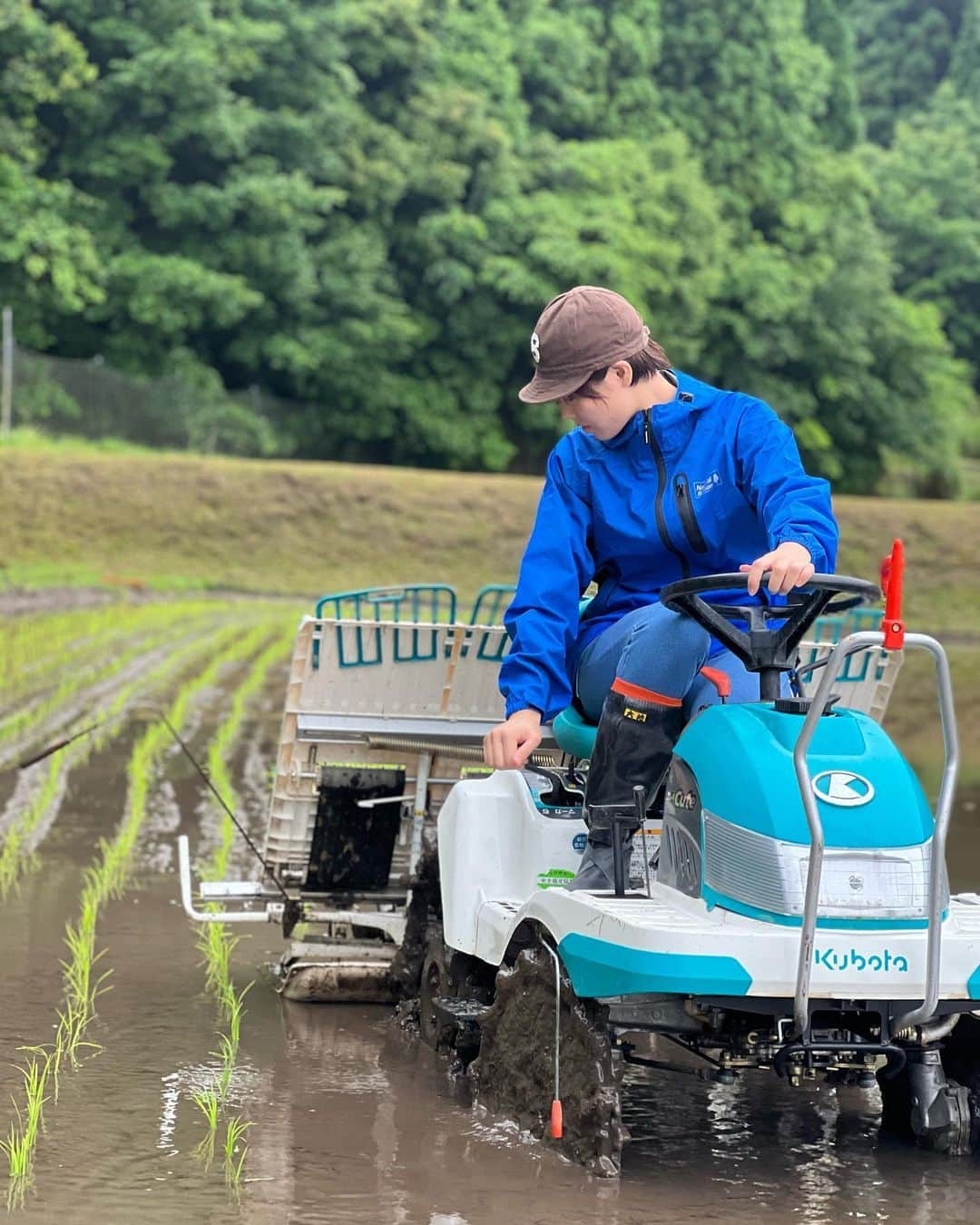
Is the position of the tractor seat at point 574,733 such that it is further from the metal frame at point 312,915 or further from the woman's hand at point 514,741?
the metal frame at point 312,915

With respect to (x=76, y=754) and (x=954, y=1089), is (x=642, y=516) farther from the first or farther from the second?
(x=76, y=754)

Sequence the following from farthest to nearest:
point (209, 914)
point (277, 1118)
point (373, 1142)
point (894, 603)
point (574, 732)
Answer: point (209, 914) < point (574, 732) < point (277, 1118) < point (373, 1142) < point (894, 603)

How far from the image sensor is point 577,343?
4.40 meters

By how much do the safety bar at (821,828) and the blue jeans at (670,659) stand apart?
0.48 meters

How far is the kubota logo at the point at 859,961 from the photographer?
3645 mm

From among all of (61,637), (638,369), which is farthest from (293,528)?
(638,369)

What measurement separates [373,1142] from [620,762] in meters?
0.97

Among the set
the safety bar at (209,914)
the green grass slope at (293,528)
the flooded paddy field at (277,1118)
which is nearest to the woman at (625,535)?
the flooded paddy field at (277,1118)

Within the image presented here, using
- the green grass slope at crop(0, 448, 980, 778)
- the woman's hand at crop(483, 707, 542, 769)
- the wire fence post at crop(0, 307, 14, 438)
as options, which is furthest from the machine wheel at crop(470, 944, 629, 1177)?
the wire fence post at crop(0, 307, 14, 438)

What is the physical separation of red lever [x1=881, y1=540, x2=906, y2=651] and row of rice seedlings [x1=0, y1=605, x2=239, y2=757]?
823 cm

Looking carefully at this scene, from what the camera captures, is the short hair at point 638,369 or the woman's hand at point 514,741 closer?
the woman's hand at point 514,741

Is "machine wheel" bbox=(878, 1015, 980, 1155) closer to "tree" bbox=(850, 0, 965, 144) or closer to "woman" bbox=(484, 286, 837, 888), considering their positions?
"woman" bbox=(484, 286, 837, 888)

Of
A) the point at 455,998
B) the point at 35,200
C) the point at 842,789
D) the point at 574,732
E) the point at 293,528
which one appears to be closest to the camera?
the point at 842,789

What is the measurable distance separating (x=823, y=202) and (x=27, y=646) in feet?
126
